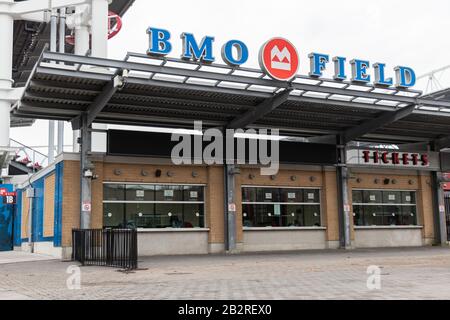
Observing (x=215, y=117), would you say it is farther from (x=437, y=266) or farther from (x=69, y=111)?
(x=437, y=266)

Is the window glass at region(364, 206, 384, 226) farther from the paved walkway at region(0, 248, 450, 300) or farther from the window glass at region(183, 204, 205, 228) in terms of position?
the paved walkway at region(0, 248, 450, 300)

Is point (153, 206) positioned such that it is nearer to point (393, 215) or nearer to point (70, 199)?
point (70, 199)

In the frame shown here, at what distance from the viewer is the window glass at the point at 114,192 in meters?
22.4

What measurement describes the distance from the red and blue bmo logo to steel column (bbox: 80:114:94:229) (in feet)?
23.7

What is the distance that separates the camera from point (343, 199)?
1038 inches

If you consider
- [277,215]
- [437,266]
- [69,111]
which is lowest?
[437,266]

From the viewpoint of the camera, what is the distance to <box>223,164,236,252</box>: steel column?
23766mm

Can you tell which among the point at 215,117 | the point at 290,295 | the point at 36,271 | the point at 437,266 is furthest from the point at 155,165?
the point at 290,295

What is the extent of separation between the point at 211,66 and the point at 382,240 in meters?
14.1

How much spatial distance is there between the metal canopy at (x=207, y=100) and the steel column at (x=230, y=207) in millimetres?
2109

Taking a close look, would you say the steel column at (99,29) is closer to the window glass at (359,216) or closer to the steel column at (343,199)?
the steel column at (343,199)

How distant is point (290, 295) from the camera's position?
10023 millimetres

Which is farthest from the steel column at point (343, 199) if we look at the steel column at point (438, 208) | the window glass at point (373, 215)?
the steel column at point (438, 208)

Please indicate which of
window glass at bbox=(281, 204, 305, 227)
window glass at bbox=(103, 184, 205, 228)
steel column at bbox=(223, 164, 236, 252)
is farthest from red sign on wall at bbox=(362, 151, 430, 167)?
window glass at bbox=(103, 184, 205, 228)
